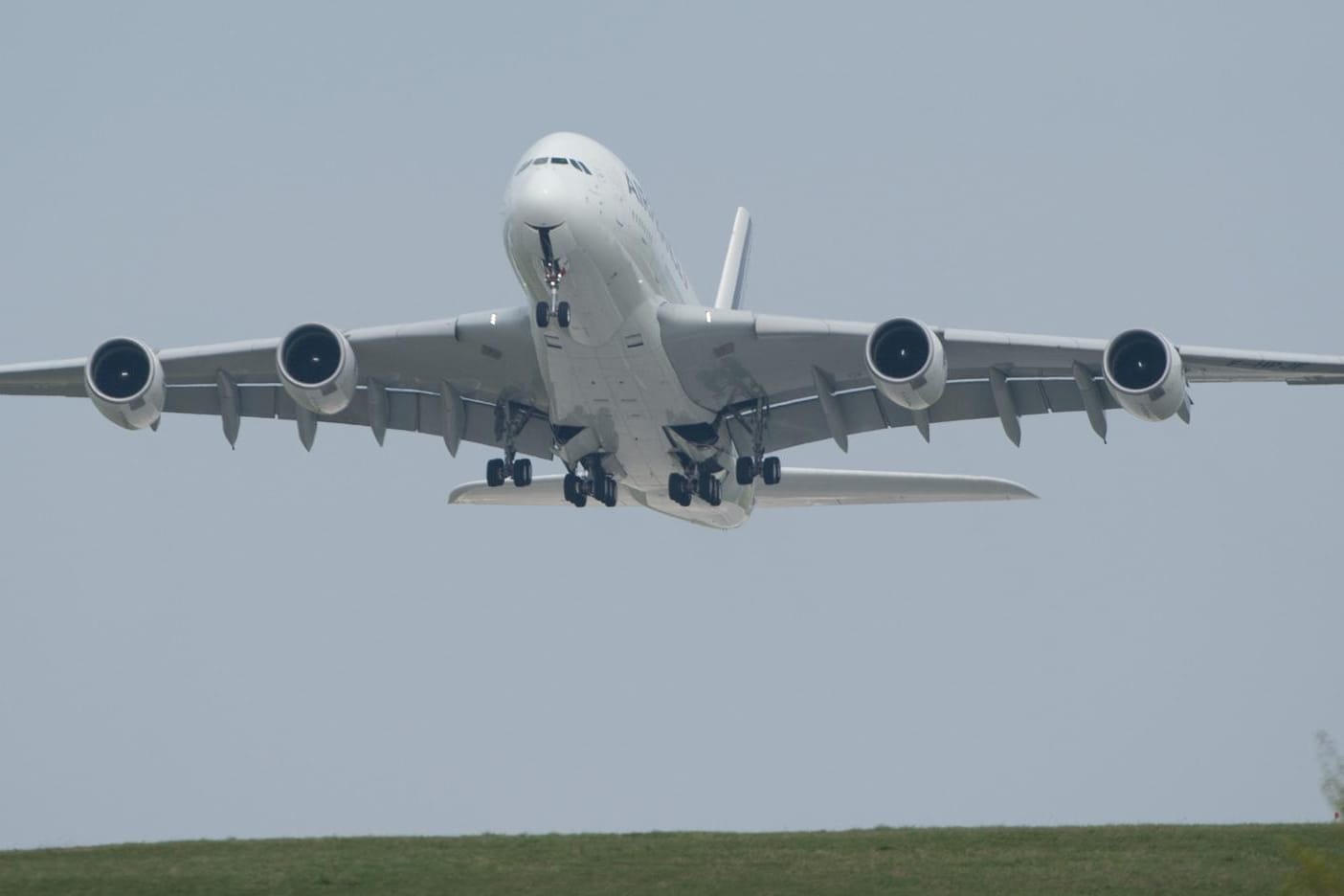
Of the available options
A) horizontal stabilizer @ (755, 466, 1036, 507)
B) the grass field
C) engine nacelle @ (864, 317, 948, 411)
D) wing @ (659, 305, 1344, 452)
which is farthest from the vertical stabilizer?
the grass field

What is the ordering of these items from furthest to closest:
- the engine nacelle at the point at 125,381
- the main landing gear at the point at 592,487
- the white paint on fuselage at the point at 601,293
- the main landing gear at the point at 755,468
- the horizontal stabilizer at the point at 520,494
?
the horizontal stabilizer at the point at 520,494 < the main landing gear at the point at 592,487 < the main landing gear at the point at 755,468 < the engine nacelle at the point at 125,381 < the white paint on fuselage at the point at 601,293

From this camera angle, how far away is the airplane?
91.8 ft

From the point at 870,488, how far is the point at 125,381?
14015 mm

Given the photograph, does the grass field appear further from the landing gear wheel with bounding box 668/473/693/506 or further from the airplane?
the landing gear wheel with bounding box 668/473/693/506

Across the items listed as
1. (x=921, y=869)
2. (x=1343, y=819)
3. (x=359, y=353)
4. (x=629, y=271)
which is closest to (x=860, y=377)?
(x=629, y=271)

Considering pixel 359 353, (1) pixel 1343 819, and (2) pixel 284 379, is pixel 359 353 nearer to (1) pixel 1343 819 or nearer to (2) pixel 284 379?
(2) pixel 284 379

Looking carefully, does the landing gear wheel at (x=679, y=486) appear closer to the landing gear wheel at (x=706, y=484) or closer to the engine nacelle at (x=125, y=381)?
the landing gear wheel at (x=706, y=484)

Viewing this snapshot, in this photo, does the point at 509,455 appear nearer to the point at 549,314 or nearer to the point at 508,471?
the point at 508,471

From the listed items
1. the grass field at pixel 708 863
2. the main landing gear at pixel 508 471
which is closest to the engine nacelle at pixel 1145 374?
the grass field at pixel 708 863

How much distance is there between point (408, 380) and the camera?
32.6 metres

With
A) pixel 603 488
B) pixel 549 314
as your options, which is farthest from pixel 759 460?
pixel 549 314

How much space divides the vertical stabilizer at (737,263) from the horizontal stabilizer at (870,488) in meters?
9.30

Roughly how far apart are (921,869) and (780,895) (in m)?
2.23

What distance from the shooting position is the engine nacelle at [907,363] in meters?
28.0
